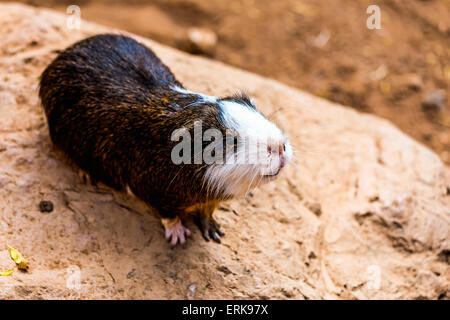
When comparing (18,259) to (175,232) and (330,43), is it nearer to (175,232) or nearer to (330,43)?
(175,232)

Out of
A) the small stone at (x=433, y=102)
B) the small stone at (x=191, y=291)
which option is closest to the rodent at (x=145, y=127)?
the small stone at (x=191, y=291)

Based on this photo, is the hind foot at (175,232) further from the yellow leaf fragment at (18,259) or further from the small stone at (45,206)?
Result: the yellow leaf fragment at (18,259)

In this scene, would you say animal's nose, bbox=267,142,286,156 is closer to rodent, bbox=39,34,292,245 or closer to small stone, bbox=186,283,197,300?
rodent, bbox=39,34,292,245

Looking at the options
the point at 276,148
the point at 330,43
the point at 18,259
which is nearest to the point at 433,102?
the point at 330,43

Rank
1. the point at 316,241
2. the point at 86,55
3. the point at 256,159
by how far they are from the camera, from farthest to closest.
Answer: the point at 316,241 < the point at 86,55 < the point at 256,159

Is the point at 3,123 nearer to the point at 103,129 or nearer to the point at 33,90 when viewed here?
the point at 33,90
